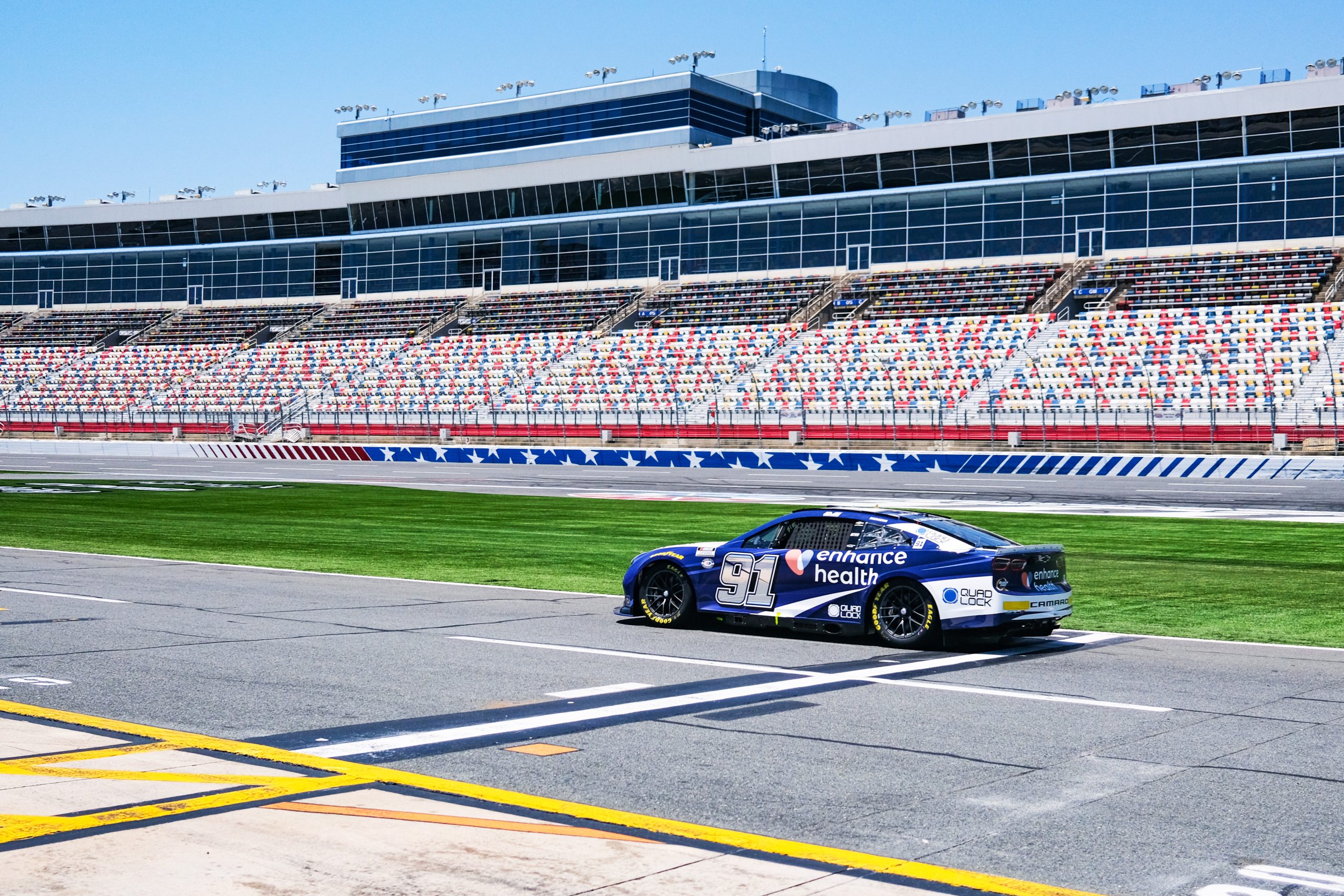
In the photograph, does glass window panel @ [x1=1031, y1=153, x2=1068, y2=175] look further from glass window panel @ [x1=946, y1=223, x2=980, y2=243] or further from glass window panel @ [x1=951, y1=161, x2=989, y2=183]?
glass window panel @ [x1=946, y1=223, x2=980, y2=243]

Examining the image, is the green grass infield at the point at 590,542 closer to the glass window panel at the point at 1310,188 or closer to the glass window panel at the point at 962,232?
the glass window panel at the point at 1310,188

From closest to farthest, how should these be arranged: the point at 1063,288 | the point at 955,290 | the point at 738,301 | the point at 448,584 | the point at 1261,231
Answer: the point at 448,584 → the point at 1261,231 → the point at 1063,288 → the point at 955,290 → the point at 738,301

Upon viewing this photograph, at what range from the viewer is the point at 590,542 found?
896 inches

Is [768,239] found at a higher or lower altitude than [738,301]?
higher

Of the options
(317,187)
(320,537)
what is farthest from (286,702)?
(317,187)

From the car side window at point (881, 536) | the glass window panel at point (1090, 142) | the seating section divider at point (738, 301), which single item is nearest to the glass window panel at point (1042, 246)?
the glass window panel at point (1090, 142)

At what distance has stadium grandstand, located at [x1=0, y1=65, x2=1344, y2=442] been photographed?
52.2 metres

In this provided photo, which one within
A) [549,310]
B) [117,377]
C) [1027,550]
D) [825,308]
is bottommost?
[1027,550]

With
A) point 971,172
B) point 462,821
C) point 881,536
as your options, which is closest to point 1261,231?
point 971,172

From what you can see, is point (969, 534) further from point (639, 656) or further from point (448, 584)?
point (448, 584)

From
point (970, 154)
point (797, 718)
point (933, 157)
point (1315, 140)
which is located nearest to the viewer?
point (797, 718)

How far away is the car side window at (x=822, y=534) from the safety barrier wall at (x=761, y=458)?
30.0 m

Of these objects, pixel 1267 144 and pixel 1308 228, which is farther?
pixel 1267 144

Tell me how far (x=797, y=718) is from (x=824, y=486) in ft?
92.2
